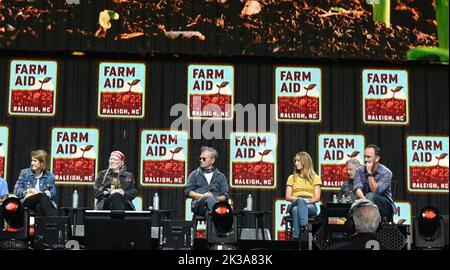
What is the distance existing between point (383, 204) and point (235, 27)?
10.5 ft

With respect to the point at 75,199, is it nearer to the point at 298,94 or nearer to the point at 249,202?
the point at 249,202

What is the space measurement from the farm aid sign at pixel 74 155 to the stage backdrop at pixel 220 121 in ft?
0.04

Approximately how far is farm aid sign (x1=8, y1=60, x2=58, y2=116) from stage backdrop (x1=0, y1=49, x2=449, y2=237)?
0.01 m

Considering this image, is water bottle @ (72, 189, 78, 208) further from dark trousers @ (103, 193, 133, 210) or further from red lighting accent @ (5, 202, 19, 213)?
red lighting accent @ (5, 202, 19, 213)

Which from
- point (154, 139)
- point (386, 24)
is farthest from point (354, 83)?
point (154, 139)

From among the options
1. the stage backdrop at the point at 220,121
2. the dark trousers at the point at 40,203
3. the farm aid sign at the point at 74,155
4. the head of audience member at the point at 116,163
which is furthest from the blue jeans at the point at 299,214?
the farm aid sign at the point at 74,155

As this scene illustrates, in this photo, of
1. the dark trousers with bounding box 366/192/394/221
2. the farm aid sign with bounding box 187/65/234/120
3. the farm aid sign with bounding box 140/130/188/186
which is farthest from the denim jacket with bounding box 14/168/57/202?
the dark trousers with bounding box 366/192/394/221

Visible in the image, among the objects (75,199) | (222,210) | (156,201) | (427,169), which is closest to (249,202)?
(156,201)

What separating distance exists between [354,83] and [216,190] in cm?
274

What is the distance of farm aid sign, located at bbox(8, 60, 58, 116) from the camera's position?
9.37m

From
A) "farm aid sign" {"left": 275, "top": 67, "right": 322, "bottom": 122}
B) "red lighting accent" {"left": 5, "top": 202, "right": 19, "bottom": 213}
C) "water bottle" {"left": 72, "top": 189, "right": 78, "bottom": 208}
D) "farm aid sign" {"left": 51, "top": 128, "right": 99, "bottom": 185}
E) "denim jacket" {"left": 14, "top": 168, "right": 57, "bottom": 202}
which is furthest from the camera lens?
"farm aid sign" {"left": 275, "top": 67, "right": 322, "bottom": 122}

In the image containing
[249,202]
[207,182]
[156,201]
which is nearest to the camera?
[207,182]

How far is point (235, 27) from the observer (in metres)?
9.59
